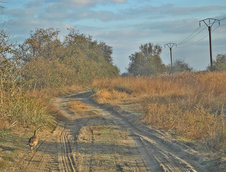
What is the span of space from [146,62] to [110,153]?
48.9 meters

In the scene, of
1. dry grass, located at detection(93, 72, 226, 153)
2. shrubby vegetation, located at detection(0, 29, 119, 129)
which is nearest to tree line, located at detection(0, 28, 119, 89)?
shrubby vegetation, located at detection(0, 29, 119, 129)

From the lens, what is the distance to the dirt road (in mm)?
5512

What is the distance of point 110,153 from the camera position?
254 inches

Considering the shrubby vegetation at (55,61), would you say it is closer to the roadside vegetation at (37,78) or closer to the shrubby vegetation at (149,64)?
the roadside vegetation at (37,78)

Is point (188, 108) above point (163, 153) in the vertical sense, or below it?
above

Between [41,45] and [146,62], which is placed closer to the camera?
[41,45]

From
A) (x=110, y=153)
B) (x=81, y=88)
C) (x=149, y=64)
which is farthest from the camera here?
(x=149, y=64)

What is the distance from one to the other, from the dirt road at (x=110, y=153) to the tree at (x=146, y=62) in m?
40.1

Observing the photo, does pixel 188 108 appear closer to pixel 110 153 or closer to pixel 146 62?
pixel 110 153

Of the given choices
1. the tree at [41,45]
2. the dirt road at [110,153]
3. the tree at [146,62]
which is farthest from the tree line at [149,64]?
the dirt road at [110,153]

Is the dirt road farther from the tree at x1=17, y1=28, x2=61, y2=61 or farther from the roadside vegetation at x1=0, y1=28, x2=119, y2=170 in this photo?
the tree at x1=17, y1=28, x2=61, y2=61

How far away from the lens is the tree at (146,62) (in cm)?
5140

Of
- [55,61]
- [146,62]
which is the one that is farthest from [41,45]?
[146,62]

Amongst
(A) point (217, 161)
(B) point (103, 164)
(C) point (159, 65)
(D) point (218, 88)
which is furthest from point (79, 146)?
(C) point (159, 65)
